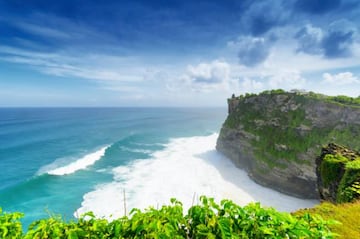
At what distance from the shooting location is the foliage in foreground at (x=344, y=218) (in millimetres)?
5653

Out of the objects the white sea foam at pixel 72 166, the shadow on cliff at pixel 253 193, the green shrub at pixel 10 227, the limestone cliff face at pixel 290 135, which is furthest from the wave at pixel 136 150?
the green shrub at pixel 10 227

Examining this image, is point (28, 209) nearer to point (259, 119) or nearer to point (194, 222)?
point (194, 222)

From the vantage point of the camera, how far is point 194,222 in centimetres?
372

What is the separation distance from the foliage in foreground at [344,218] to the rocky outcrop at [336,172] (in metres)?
6.11

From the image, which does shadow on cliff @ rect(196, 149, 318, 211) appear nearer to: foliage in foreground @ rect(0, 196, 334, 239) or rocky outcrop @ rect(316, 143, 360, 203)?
rocky outcrop @ rect(316, 143, 360, 203)

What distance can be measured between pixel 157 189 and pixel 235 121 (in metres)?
32.7

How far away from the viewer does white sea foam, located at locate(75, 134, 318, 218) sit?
32031 millimetres

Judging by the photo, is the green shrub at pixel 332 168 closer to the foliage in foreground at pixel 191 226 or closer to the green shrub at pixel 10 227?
the foliage in foreground at pixel 191 226

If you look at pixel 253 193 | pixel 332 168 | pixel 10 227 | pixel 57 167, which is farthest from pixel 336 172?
pixel 57 167

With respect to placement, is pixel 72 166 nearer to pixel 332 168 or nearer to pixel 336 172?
pixel 332 168

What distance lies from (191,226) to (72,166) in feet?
168

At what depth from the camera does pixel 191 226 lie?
370cm

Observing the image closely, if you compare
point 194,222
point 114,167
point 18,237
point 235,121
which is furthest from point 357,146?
point 114,167

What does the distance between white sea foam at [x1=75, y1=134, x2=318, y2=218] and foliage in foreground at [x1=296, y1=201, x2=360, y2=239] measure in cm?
2142
